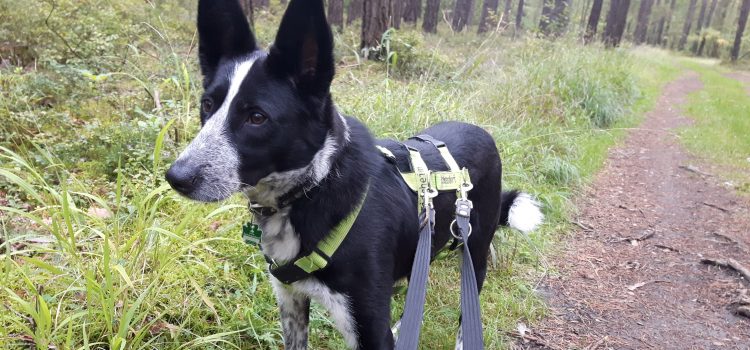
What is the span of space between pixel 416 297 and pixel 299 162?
671 mm

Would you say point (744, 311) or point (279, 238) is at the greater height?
point (279, 238)

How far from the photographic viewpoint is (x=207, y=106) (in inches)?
75.7

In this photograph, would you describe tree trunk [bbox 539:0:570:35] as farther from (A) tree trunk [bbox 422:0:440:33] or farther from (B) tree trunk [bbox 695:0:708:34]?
(B) tree trunk [bbox 695:0:708:34]

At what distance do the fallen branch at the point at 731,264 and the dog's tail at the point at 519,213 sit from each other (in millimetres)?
1827

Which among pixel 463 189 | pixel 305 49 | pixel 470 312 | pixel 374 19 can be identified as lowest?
pixel 470 312

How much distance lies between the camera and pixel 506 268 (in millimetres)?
3598

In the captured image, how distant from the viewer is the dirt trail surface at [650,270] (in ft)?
10.1

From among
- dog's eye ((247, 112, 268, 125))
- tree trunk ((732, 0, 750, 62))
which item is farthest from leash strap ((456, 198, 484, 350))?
tree trunk ((732, 0, 750, 62))

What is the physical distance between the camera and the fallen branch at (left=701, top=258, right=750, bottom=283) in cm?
370

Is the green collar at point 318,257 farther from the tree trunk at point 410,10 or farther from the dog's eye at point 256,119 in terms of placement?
the tree trunk at point 410,10

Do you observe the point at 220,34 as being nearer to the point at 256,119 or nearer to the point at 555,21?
the point at 256,119

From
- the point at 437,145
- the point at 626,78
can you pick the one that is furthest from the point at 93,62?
the point at 626,78

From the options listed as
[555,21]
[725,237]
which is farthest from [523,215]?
[555,21]

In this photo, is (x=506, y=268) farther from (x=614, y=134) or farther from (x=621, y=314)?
(x=614, y=134)
